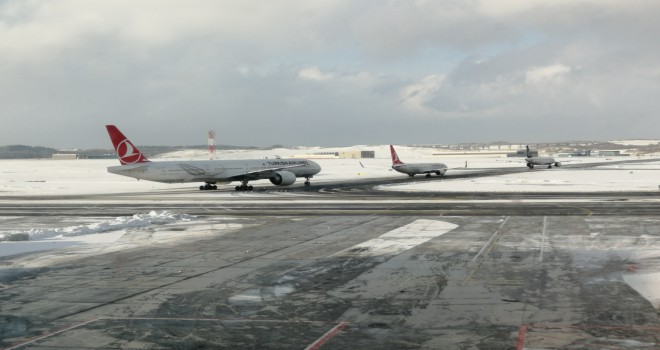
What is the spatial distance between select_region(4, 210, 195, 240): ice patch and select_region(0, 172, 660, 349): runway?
170cm

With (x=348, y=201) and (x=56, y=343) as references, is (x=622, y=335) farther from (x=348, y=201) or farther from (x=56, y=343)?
(x=348, y=201)

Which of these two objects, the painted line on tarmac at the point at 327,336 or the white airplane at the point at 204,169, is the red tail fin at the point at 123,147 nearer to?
the white airplane at the point at 204,169

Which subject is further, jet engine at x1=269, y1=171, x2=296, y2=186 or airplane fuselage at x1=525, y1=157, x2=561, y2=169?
airplane fuselage at x1=525, y1=157, x2=561, y2=169

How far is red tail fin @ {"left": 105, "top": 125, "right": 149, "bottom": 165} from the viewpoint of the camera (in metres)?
59.5

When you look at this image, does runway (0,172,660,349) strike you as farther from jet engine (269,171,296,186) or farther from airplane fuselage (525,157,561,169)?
airplane fuselage (525,157,561,169)

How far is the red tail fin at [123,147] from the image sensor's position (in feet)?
195

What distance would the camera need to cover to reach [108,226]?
30.9 m

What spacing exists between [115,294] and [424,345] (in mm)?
8616

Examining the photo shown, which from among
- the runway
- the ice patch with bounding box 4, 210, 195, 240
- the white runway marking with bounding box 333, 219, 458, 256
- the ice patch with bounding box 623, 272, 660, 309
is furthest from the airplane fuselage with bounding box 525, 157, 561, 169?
the ice patch with bounding box 623, 272, 660, 309

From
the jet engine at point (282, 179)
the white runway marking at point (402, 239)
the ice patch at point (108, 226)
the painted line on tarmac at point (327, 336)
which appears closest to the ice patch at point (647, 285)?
the painted line on tarmac at point (327, 336)

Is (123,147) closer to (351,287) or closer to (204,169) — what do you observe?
(204,169)

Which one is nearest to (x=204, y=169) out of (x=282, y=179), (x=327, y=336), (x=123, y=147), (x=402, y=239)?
(x=123, y=147)

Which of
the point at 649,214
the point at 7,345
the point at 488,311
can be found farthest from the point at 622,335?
the point at 649,214

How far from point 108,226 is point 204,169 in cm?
3293
